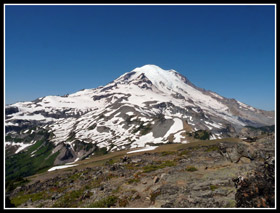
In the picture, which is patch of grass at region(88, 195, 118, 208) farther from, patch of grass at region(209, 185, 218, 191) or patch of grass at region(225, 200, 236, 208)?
patch of grass at region(225, 200, 236, 208)

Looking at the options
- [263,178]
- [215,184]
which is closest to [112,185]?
[215,184]

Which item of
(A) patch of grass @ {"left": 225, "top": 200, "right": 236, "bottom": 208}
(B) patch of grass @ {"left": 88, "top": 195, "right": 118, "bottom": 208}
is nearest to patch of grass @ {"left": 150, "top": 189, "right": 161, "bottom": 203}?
(B) patch of grass @ {"left": 88, "top": 195, "right": 118, "bottom": 208}

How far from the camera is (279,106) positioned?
1959cm

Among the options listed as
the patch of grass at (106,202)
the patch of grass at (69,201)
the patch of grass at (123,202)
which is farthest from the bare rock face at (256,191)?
the patch of grass at (69,201)

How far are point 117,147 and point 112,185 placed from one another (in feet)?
540

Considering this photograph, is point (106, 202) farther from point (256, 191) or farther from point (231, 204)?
point (256, 191)

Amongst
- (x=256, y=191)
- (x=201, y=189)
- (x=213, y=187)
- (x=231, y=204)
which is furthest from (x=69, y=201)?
(x=256, y=191)

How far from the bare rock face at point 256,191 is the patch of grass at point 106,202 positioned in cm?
1272

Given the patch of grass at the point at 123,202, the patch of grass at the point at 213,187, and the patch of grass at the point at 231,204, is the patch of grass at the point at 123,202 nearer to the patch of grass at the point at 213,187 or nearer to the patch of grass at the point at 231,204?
the patch of grass at the point at 213,187

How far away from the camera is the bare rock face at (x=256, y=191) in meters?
16.3

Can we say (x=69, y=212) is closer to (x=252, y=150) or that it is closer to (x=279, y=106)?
(x=279, y=106)

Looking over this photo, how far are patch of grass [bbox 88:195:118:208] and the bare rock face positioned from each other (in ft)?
41.7

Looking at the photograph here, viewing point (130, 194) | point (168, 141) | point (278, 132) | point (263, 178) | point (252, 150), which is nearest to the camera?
point (263, 178)

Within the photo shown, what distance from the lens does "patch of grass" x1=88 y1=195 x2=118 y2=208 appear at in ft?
73.6
